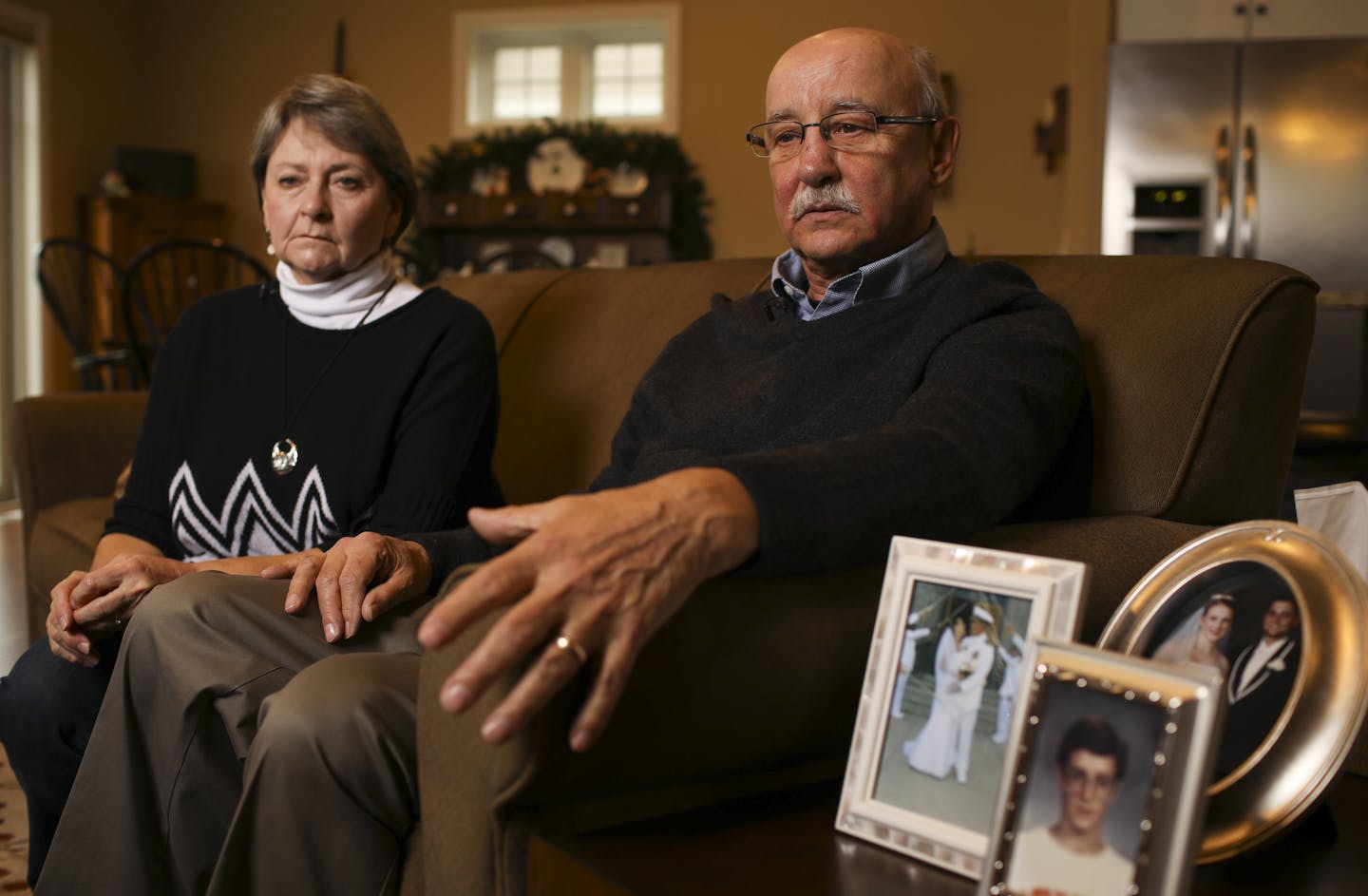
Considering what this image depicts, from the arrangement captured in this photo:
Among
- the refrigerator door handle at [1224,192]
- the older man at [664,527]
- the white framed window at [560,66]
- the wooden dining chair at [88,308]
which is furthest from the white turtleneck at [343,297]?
the white framed window at [560,66]

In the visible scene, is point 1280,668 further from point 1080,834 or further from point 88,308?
point 88,308

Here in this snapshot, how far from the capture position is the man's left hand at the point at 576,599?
77cm

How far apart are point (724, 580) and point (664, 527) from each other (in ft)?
0.29

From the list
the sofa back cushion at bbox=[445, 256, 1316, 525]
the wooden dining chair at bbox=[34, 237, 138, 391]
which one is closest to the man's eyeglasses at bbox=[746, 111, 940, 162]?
the sofa back cushion at bbox=[445, 256, 1316, 525]

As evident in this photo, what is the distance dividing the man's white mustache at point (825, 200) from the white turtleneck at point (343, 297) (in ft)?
2.11

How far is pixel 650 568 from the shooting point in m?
0.81

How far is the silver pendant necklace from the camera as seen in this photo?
1.66 metres

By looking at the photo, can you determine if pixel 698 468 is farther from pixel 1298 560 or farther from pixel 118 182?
pixel 118 182

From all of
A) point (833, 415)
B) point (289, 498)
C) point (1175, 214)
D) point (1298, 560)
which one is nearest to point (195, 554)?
point (289, 498)

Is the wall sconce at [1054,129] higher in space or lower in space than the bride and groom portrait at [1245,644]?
higher

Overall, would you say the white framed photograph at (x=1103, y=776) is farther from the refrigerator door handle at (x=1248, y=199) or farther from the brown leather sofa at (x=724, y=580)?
the refrigerator door handle at (x=1248, y=199)

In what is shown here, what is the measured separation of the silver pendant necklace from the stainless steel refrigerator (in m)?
3.47

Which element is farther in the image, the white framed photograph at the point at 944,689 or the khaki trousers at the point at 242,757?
the khaki trousers at the point at 242,757

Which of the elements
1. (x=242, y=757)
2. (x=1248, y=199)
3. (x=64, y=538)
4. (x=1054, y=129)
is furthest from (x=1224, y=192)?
(x=242, y=757)
